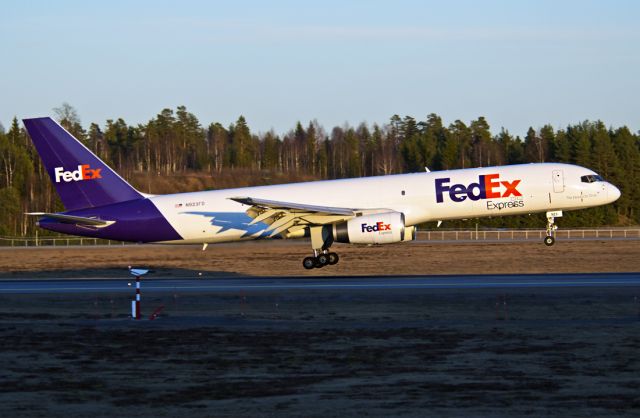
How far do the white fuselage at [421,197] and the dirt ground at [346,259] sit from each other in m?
2.95

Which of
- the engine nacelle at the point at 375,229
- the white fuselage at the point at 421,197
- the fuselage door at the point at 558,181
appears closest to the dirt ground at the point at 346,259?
the white fuselage at the point at 421,197

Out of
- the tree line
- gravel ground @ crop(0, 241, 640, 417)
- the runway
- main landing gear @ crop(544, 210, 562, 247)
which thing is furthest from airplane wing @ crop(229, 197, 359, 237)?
the tree line

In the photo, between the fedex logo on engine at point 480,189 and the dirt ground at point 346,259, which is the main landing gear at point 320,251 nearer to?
the dirt ground at point 346,259

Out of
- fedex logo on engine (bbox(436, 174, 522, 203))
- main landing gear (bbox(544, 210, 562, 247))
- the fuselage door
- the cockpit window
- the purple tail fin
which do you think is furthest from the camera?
the purple tail fin

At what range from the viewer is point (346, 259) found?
157 ft

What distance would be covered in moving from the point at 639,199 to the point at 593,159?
732 centimetres

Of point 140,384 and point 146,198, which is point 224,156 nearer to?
point 146,198

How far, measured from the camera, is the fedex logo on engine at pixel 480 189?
38.8 meters

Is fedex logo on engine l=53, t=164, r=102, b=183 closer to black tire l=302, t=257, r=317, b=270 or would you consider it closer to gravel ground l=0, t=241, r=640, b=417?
black tire l=302, t=257, r=317, b=270

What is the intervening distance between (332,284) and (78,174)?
14.1 meters

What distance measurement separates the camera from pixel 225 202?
40.2 meters

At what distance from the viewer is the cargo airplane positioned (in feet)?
127

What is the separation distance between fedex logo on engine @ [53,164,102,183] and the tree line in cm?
4814

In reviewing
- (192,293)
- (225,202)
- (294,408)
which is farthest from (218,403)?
(225,202)
